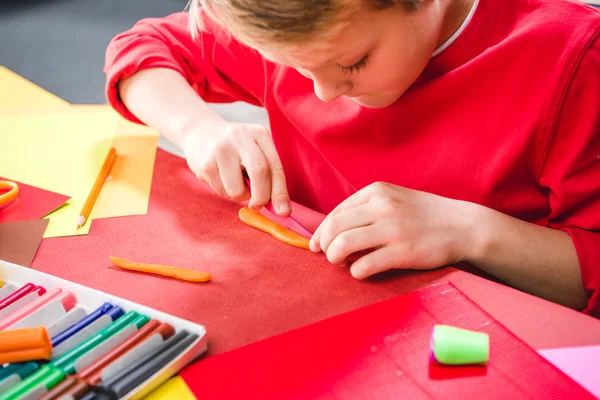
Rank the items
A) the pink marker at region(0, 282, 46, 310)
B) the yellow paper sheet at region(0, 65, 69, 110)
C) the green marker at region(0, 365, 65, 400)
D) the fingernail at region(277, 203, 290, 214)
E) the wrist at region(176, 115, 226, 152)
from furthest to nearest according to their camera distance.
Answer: the yellow paper sheet at region(0, 65, 69, 110) → the wrist at region(176, 115, 226, 152) → the fingernail at region(277, 203, 290, 214) → the pink marker at region(0, 282, 46, 310) → the green marker at region(0, 365, 65, 400)

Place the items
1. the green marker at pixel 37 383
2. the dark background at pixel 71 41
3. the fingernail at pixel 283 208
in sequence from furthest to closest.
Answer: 1. the dark background at pixel 71 41
2. the fingernail at pixel 283 208
3. the green marker at pixel 37 383

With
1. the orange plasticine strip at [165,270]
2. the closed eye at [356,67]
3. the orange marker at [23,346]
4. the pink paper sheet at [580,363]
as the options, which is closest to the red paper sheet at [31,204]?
the orange plasticine strip at [165,270]

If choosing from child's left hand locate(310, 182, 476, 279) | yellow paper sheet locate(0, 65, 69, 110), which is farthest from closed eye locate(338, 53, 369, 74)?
yellow paper sheet locate(0, 65, 69, 110)

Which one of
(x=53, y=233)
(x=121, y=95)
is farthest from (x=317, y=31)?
(x=121, y=95)

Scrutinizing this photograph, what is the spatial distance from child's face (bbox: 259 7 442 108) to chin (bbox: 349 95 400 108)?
2 cm

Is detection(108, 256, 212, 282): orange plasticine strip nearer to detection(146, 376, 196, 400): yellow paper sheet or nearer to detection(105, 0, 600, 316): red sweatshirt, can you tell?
detection(146, 376, 196, 400): yellow paper sheet

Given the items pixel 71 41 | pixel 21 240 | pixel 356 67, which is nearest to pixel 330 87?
pixel 356 67

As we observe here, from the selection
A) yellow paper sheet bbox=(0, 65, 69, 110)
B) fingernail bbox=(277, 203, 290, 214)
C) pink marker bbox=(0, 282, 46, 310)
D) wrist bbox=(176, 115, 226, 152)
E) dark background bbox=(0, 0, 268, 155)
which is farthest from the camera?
dark background bbox=(0, 0, 268, 155)

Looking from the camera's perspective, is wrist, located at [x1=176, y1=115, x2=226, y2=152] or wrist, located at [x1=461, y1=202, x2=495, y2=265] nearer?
wrist, located at [x1=461, y1=202, x2=495, y2=265]

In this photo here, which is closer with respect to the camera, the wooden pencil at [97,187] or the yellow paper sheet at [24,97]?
the wooden pencil at [97,187]

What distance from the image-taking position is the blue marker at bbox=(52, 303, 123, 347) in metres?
0.47

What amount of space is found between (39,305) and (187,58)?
1.59 feet

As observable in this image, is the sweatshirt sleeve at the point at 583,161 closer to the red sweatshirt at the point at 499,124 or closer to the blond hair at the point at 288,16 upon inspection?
the red sweatshirt at the point at 499,124

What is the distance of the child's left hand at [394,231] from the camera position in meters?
0.55
